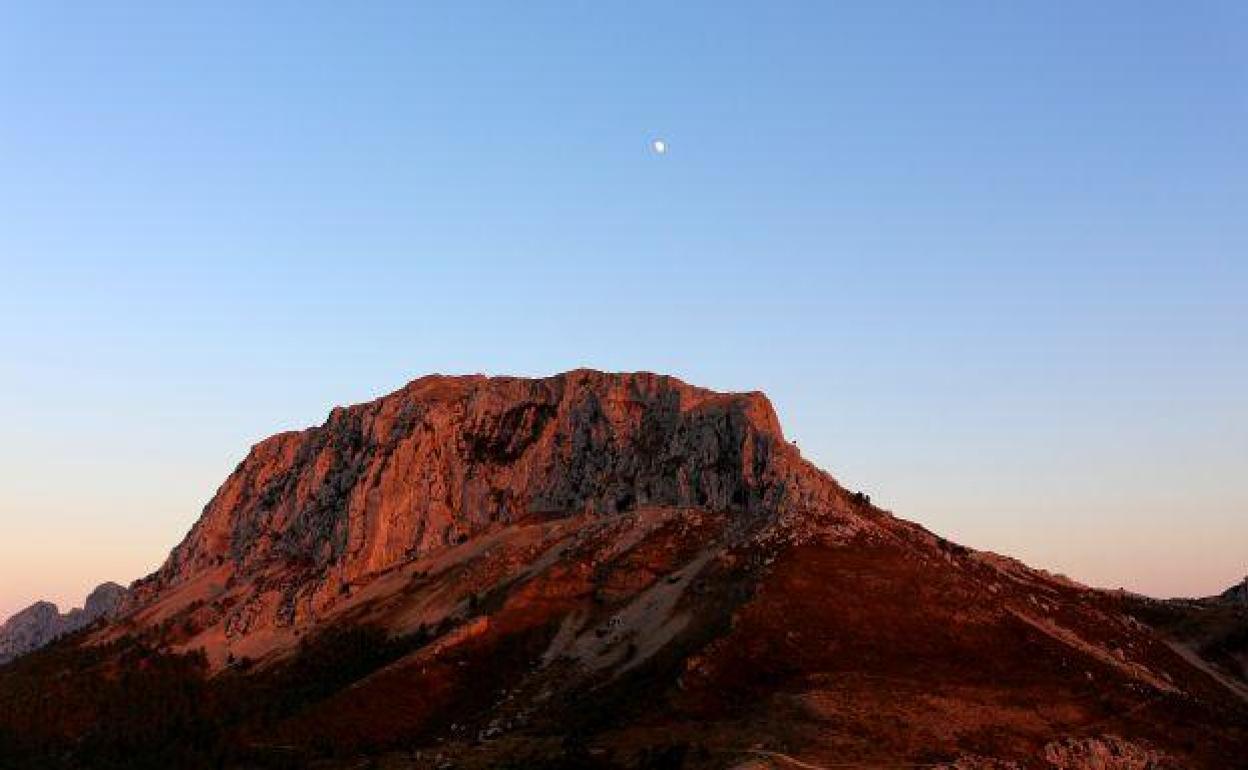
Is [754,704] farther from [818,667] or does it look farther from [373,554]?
[373,554]

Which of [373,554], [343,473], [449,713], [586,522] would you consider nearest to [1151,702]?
[449,713]

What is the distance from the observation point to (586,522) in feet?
482

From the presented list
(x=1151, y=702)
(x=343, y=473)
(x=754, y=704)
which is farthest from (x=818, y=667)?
(x=343, y=473)

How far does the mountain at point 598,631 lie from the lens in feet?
269

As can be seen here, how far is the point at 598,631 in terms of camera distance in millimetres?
111625

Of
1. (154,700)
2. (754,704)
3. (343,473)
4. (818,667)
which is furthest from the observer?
(343,473)

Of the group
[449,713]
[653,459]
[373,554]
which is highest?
[653,459]

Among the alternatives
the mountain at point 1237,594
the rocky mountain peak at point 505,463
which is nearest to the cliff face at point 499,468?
the rocky mountain peak at point 505,463

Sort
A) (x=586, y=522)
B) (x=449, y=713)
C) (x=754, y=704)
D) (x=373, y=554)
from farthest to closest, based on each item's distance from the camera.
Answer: (x=373, y=554), (x=586, y=522), (x=449, y=713), (x=754, y=704)

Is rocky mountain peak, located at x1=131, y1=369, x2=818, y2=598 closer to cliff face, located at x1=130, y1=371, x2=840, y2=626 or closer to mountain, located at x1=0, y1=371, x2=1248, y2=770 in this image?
cliff face, located at x1=130, y1=371, x2=840, y2=626

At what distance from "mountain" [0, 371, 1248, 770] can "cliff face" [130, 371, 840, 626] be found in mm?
476

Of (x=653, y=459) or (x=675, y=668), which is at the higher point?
(x=653, y=459)

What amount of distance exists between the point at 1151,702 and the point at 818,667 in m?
27.8

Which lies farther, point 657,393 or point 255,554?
point 255,554
